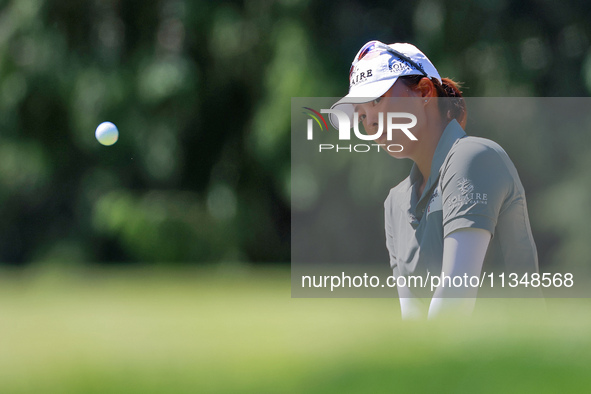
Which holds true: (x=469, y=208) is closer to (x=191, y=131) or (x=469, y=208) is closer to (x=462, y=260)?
(x=462, y=260)

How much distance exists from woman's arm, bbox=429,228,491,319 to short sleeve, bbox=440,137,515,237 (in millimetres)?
20

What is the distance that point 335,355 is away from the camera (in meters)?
1.99

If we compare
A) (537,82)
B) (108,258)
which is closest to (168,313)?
(537,82)

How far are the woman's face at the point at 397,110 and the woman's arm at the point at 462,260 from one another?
343 millimetres

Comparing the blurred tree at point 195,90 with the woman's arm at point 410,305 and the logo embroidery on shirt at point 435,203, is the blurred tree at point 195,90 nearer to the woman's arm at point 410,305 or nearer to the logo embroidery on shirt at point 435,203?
the woman's arm at point 410,305

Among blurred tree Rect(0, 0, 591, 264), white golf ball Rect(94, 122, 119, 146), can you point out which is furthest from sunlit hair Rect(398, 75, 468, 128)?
blurred tree Rect(0, 0, 591, 264)

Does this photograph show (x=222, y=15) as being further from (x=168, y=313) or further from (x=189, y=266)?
(x=168, y=313)

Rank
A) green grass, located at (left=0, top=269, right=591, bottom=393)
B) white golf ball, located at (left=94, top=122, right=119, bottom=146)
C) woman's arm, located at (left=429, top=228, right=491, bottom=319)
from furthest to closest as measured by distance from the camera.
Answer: white golf ball, located at (left=94, top=122, right=119, bottom=146) → woman's arm, located at (left=429, top=228, right=491, bottom=319) → green grass, located at (left=0, top=269, right=591, bottom=393)

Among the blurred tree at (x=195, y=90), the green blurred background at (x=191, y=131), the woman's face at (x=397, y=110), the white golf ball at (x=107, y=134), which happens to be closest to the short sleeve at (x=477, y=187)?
the woman's face at (x=397, y=110)

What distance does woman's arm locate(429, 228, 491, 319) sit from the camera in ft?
6.88

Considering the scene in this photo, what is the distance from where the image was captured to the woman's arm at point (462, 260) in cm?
210

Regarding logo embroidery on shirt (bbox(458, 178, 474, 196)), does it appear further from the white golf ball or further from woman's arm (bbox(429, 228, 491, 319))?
the white golf ball

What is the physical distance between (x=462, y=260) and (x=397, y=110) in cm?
48

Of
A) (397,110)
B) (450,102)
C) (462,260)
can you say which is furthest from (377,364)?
(450,102)
